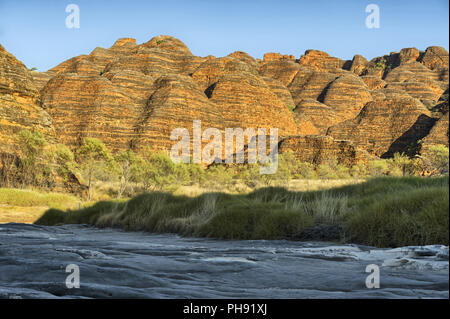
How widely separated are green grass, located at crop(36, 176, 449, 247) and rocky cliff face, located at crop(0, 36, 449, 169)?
28.0m

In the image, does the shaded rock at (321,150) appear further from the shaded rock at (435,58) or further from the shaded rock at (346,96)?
the shaded rock at (435,58)

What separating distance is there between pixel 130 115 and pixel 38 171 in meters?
29.5

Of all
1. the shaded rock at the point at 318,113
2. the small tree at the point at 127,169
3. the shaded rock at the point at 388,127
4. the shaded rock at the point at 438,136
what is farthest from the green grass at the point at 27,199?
the shaded rock at the point at 318,113

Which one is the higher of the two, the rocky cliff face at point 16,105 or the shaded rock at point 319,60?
the shaded rock at point 319,60

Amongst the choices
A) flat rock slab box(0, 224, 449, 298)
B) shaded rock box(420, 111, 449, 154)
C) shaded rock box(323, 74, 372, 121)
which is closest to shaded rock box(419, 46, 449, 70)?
shaded rock box(323, 74, 372, 121)

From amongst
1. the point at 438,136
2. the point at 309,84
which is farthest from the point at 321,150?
the point at 309,84

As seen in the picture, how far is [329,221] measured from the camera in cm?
945

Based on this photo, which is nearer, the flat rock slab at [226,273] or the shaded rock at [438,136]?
the flat rock slab at [226,273]

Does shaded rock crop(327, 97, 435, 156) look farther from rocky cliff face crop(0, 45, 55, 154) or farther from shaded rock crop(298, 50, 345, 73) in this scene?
shaded rock crop(298, 50, 345, 73)

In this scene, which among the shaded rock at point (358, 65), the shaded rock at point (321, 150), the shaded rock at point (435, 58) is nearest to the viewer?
the shaded rock at point (321, 150)

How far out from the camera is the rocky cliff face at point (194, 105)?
172 ft

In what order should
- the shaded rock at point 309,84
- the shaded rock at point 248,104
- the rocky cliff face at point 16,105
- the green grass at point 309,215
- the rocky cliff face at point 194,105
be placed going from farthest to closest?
the shaded rock at point 309,84 < the shaded rock at point 248,104 < the rocky cliff face at point 194,105 < the rocky cliff face at point 16,105 < the green grass at point 309,215

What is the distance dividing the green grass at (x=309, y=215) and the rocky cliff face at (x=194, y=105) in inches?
1103
